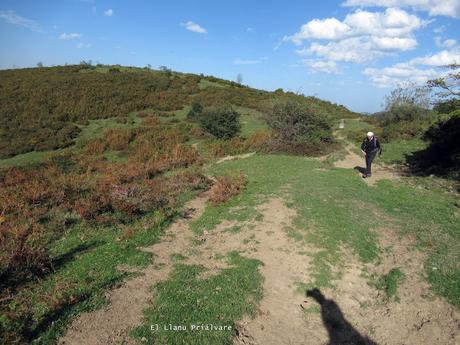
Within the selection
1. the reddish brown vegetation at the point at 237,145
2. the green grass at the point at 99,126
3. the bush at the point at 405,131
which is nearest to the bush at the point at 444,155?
the bush at the point at 405,131

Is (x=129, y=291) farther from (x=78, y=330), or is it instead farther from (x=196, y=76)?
(x=196, y=76)

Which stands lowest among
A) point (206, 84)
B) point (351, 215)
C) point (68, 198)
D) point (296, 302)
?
point (68, 198)

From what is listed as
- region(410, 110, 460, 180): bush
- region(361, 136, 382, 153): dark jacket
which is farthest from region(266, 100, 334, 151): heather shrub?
region(361, 136, 382, 153): dark jacket

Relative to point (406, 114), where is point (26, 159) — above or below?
below

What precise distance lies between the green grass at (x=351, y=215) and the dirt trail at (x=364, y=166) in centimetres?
71

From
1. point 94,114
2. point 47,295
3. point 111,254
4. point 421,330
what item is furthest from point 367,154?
point 94,114

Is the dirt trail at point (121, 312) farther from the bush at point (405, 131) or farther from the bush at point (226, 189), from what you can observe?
the bush at point (405, 131)

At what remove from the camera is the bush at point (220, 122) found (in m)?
24.1

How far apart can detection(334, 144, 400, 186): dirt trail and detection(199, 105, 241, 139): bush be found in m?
8.06

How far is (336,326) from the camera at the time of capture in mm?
6117

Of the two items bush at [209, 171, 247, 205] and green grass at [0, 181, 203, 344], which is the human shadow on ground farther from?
green grass at [0, 181, 203, 344]

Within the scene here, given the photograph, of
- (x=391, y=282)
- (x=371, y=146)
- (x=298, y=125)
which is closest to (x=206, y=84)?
(x=298, y=125)

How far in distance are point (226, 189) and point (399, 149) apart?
12888 millimetres

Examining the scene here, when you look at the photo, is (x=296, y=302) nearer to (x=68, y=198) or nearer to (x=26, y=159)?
(x=68, y=198)
